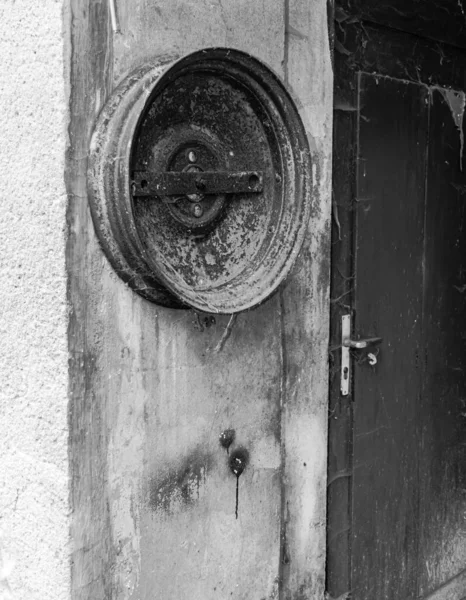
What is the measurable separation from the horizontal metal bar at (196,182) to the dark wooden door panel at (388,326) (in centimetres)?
70

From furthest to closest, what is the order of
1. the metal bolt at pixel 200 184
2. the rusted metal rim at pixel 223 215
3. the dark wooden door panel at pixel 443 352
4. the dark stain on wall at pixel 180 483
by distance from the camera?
the dark wooden door panel at pixel 443 352, the dark stain on wall at pixel 180 483, the metal bolt at pixel 200 184, the rusted metal rim at pixel 223 215

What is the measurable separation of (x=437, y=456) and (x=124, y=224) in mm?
1876

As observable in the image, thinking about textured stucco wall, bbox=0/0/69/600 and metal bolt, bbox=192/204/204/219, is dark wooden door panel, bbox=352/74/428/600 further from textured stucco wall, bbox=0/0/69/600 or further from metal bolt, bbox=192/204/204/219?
textured stucco wall, bbox=0/0/69/600

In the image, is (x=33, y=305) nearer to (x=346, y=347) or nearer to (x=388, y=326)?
(x=346, y=347)

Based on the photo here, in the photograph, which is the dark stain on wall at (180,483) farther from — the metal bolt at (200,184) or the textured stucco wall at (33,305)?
the metal bolt at (200,184)

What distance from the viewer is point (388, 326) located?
106 inches

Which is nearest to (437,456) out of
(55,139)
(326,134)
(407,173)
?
(407,173)

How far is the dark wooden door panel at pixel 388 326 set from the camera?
2.58 metres

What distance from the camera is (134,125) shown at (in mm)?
1639

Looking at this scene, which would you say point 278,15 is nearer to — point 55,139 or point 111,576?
point 55,139

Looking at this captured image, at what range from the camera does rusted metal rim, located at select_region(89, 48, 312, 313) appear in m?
→ 1.66

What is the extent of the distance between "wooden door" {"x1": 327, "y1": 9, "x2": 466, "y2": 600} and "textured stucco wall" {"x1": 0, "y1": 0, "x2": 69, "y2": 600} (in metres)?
1.07

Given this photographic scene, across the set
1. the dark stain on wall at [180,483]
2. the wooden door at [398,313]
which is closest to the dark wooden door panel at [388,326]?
the wooden door at [398,313]

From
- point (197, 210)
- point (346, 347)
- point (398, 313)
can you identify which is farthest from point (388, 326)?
point (197, 210)
